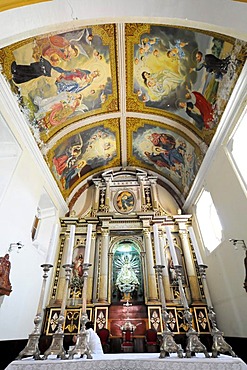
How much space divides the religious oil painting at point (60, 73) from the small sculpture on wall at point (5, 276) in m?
3.66

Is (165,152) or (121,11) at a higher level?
(165,152)

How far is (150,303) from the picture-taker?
294 inches

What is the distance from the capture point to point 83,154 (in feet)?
31.2

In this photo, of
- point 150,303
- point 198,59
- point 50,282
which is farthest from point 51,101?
point 150,303

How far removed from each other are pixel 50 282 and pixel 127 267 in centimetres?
283

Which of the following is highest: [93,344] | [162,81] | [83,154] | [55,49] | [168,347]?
[83,154]

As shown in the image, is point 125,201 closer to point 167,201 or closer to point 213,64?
point 167,201

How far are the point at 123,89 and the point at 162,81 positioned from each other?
4.32 ft

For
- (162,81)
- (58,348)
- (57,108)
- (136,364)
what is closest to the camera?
(136,364)

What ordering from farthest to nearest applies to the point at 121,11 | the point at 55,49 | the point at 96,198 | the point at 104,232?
1. the point at 96,198
2. the point at 104,232
3. the point at 55,49
4. the point at 121,11

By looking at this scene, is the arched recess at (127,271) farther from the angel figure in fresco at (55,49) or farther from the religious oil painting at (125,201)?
the angel figure in fresco at (55,49)

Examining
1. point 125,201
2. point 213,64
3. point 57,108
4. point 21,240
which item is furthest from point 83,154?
point 213,64

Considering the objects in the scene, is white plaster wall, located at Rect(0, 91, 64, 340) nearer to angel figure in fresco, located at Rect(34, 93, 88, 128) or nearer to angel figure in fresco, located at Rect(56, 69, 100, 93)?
angel figure in fresco, located at Rect(34, 93, 88, 128)

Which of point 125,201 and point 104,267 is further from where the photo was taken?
point 125,201
